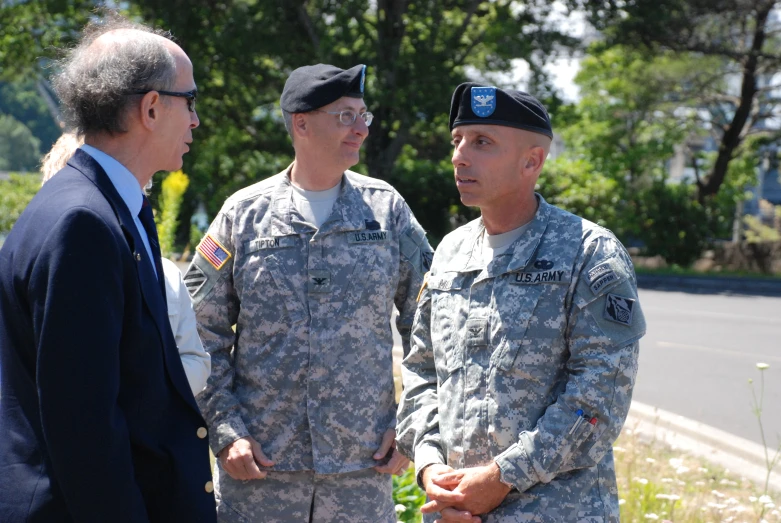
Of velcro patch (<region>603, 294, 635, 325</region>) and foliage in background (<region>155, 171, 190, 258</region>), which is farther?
foliage in background (<region>155, 171, 190, 258</region>)

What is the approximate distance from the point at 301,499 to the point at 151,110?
1.39 metres

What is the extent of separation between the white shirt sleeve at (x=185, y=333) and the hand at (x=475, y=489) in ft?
2.38

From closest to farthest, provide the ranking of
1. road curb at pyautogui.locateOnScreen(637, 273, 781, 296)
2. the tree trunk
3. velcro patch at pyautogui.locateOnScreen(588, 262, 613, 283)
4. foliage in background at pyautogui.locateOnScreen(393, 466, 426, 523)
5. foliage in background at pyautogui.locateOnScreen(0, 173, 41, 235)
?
1. velcro patch at pyautogui.locateOnScreen(588, 262, 613, 283)
2. foliage in background at pyautogui.locateOnScreen(393, 466, 426, 523)
3. road curb at pyautogui.locateOnScreen(637, 273, 781, 296)
4. the tree trunk
5. foliage in background at pyautogui.locateOnScreen(0, 173, 41, 235)

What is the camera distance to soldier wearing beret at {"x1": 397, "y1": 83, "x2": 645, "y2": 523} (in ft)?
6.85

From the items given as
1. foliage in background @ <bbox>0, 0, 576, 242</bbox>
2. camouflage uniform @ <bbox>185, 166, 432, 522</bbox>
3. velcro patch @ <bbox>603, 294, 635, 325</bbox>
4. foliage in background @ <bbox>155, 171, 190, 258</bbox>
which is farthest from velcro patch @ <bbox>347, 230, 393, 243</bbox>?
foliage in background @ <bbox>0, 0, 576, 242</bbox>

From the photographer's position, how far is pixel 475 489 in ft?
6.89

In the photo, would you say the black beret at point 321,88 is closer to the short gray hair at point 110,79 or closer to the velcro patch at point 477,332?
the short gray hair at point 110,79

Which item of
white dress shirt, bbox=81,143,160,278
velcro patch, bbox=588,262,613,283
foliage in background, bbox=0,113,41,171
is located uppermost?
white dress shirt, bbox=81,143,160,278

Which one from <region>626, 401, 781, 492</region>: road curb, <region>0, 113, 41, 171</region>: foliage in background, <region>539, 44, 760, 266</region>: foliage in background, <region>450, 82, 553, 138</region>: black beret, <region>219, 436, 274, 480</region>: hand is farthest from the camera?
<region>0, 113, 41, 171</region>: foliage in background

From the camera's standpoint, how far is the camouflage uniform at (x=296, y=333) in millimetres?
2848

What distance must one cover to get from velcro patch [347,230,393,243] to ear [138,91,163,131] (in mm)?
1001

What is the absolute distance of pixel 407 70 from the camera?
17.0 meters

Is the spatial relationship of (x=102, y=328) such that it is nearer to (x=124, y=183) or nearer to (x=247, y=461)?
(x=124, y=183)

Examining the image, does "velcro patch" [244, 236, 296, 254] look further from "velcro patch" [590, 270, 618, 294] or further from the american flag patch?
"velcro patch" [590, 270, 618, 294]
